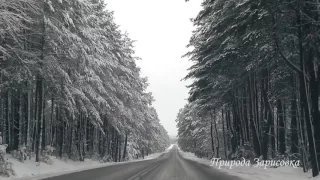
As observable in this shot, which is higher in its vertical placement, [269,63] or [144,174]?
[269,63]

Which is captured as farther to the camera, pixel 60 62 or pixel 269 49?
pixel 60 62

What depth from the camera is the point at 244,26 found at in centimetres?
1352

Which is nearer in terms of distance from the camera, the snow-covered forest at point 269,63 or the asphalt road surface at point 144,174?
the snow-covered forest at point 269,63

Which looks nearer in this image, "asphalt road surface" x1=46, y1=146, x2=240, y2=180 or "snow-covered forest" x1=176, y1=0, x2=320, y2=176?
"snow-covered forest" x1=176, y1=0, x2=320, y2=176

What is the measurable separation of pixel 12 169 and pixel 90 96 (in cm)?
1112

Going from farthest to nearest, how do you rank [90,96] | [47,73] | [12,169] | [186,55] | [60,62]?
[186,55]
[90,96]
[60,62]
[47,73]
[12,169]

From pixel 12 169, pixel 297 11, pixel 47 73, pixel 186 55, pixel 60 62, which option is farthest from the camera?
pixel 186 55

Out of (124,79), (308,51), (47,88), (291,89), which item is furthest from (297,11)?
(124,79)

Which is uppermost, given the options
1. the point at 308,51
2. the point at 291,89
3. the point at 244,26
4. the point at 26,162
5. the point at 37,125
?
the point at 244,26

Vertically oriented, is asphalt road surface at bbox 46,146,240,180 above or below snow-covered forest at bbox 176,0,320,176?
below

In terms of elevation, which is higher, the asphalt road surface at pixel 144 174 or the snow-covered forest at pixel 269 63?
the snow-covered forest at pixel 269 63

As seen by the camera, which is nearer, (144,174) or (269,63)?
(144,174)

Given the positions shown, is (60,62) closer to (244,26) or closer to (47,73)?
(47,73)

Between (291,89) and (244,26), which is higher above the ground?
(244,26)
